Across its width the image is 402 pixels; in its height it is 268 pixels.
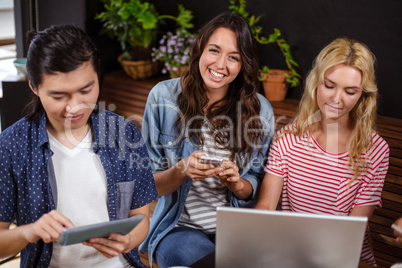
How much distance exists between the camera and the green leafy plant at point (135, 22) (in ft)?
11.2

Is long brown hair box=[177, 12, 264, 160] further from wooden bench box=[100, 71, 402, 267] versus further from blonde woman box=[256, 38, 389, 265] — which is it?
wooden bench box=[100, 71, 402, 267]

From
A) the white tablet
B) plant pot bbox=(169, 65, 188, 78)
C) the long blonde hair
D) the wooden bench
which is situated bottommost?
the wooden bench

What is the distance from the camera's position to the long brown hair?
6.76 ft

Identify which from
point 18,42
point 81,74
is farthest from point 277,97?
point 18,42

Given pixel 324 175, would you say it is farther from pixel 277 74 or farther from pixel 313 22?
pixel 313 22

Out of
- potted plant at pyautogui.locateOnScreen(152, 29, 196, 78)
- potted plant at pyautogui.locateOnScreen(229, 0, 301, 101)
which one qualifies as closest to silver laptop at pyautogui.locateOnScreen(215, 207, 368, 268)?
potted plant at pyautogui.locateOnScreen(229, 0, 301, 101)

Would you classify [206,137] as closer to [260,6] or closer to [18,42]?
[260,6]

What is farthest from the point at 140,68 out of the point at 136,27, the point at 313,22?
the point at 313,22

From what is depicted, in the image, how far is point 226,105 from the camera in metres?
2.13

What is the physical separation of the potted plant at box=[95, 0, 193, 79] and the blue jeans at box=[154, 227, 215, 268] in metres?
1.91

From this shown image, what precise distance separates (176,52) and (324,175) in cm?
183

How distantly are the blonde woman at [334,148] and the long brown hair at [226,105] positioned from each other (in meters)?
0.18

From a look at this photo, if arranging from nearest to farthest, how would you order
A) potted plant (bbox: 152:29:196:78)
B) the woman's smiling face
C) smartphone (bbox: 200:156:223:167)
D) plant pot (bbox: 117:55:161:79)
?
smartphone (bbox: 200:156:223:167) < the woman's smiling face < potted plant (bbox: 152:29:196:78) < plant pot (bbox: 117:55:161:79)

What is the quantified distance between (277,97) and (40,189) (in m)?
2.01
